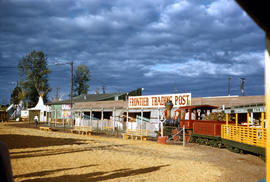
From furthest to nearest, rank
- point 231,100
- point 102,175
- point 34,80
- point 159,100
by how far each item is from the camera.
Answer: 1. point 34,80
2. point 159,100
3. point 231,100
4. point 102,175

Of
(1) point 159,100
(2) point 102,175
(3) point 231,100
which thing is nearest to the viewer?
(2) point 102,175

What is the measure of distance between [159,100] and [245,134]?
1673cm

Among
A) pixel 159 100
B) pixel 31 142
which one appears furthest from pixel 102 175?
pixel 159 100

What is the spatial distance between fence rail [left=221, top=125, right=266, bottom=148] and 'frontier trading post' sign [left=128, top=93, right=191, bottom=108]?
34.9ft

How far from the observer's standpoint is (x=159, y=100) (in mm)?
30375

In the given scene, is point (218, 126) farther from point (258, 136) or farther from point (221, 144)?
point (258, 136)

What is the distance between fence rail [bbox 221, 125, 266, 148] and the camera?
12.5m

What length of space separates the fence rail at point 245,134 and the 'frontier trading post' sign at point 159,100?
1065 cm

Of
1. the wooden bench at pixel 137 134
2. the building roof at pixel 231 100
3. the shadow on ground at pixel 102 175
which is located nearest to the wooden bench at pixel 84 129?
Result: the wooden bench at pixel 137 134

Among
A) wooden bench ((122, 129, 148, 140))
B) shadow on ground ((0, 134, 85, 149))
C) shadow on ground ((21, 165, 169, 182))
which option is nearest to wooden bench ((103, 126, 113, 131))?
A: wooden bench ((122, 129, 148, 140))

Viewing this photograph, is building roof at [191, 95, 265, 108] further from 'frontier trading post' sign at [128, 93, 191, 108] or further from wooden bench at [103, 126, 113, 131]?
wooden bench at [103, 126, 113, 131]

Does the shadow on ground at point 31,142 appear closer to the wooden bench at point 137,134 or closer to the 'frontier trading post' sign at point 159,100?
the wooden bench at point 137,134

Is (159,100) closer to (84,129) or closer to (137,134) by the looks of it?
(137,134)

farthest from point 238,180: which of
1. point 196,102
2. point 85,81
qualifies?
point 85,81
